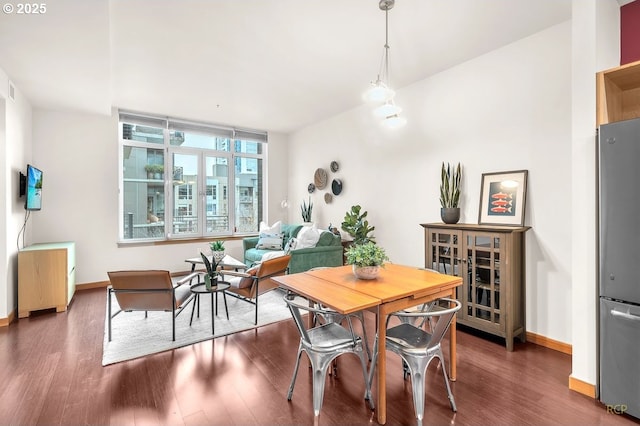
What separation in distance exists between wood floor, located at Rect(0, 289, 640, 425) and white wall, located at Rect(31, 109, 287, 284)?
6.84 feet

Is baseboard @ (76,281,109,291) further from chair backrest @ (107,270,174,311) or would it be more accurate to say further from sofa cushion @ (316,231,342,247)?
sofa cushion @ (316,231,342,247)

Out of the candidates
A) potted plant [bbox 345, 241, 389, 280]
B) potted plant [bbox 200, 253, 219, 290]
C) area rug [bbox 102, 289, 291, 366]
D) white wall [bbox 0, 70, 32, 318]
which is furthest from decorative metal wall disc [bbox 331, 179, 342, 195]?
white wall [bbox 0, 70, 32, 318]

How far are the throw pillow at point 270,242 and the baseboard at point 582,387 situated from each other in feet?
13.7

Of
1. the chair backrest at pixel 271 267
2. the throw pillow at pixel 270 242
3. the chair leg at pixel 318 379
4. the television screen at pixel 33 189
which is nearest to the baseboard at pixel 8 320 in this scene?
the television screen at pixel 33 189

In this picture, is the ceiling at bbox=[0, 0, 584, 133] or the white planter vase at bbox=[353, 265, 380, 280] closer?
the white planter vase at bbox=[353, 265, 380, 280]

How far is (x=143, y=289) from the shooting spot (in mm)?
2916

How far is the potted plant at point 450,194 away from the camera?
3.45m

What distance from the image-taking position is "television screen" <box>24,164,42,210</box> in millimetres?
3822

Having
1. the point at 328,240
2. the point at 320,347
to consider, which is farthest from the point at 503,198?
the point at 328,240

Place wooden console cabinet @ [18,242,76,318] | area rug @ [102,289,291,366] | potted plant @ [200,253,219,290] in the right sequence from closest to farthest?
area rug @ [102,289,291,366] < potted plant @ [200,253,219,290] < wooden console cabinet @ [18,242,76,318]

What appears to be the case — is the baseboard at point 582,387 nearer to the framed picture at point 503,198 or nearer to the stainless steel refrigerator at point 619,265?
the stainless steel refrigerator at point 619,265

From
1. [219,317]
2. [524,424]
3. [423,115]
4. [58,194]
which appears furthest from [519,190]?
[58,194]

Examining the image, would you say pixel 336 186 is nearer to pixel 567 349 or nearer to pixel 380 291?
pixel 380 291

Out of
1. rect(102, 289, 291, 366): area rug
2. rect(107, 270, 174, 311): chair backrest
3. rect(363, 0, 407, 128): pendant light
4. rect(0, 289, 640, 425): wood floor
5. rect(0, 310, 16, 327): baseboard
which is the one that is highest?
rect(363, 0, 407, 128): pendant light
